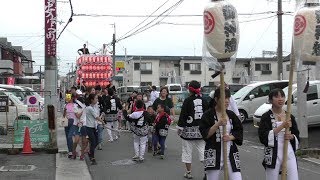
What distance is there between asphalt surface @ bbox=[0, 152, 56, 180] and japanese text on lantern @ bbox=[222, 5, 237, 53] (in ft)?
16.8

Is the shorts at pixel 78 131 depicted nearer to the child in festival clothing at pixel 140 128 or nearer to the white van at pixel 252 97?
the child in festival clothing at pixel 140 128

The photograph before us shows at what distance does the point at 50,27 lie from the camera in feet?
43.2

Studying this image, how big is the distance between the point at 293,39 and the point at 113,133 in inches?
452

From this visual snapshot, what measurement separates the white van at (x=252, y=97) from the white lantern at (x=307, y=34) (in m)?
15.0

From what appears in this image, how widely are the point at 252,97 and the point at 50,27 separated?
1058cm

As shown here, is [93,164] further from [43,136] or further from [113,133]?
[113,133]

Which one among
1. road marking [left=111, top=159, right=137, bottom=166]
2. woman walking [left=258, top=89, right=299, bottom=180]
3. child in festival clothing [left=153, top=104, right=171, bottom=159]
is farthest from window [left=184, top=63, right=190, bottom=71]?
woman walking [left=258, top=89, right=299, bottom=180]

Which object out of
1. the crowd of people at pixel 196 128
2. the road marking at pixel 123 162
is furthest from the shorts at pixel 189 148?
the road marking at pixel 123 162

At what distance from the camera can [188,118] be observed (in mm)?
8828

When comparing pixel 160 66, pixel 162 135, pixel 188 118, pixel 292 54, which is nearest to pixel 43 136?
pixel 162 135

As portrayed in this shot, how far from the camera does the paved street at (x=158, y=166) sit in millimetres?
9281

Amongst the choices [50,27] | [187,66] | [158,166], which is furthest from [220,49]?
[187,66]

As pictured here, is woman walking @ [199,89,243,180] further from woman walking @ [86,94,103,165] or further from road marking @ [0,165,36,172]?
road marking @ [0,165,36,172]

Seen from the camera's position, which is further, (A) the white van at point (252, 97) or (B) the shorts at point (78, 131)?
(A) the white van at point (252, 97)
